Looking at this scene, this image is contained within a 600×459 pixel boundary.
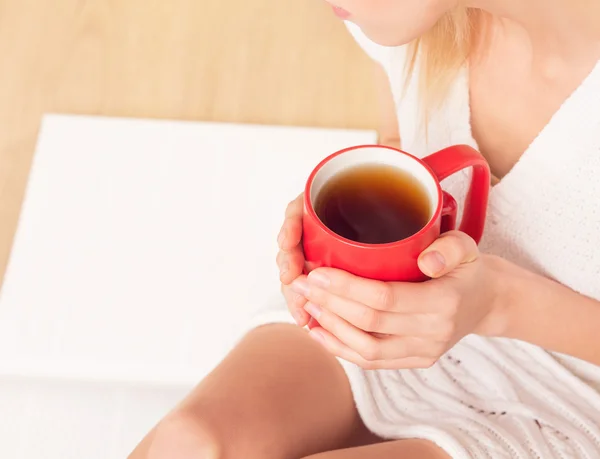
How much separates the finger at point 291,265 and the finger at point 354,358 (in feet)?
0.22

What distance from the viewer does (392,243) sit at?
49 centimetres

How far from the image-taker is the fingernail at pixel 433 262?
51 cm

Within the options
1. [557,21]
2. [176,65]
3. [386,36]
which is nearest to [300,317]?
[386,36]

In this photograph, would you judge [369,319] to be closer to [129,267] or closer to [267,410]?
[267,410]

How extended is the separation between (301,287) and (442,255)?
5.0 inches

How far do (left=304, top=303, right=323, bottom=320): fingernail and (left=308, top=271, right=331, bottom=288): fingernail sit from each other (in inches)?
2.0

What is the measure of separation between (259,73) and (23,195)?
1.68ft

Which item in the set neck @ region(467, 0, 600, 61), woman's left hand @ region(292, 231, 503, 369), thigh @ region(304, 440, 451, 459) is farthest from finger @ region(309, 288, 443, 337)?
neck @ region(467, 0, 600, 61)

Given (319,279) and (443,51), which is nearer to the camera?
(319,279)

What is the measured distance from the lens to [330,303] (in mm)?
563

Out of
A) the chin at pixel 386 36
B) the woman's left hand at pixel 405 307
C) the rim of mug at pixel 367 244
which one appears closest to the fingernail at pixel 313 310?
the woman's left hand at pixel 405 307

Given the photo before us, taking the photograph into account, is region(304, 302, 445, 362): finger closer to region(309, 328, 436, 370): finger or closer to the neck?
region(309, 328, 436, 370): finger

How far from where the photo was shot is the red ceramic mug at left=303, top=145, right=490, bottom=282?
1.65ft

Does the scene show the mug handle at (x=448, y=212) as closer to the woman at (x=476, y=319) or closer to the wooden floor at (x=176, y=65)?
the woman at (x=476, y=319)
